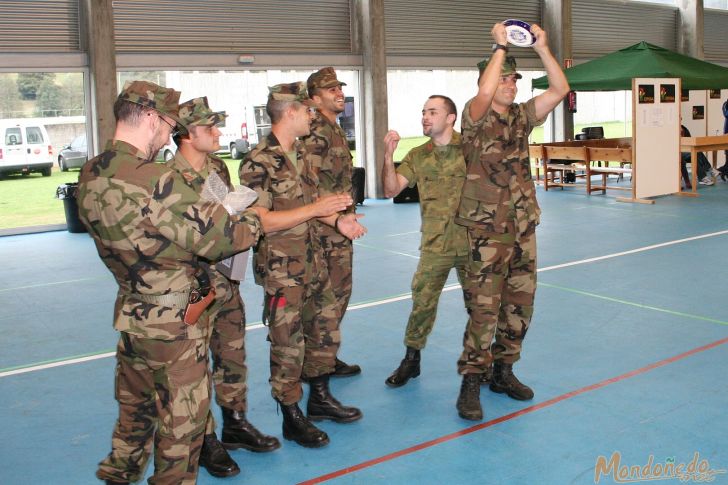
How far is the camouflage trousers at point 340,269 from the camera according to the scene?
498 cm

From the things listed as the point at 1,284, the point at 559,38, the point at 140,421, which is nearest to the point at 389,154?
the point at 140,421

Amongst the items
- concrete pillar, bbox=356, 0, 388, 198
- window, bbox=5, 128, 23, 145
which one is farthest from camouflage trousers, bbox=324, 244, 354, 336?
concrete pillar, bbox=356, 0, 388, 198

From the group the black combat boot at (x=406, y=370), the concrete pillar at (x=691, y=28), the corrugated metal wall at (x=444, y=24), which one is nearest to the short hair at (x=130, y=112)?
the black combat boot at (x=406, y=370)

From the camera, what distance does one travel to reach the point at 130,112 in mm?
2867

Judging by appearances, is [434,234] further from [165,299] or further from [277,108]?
[165,299]

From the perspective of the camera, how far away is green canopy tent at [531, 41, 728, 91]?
12734 mm

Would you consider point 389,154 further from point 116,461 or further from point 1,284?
point 1,284

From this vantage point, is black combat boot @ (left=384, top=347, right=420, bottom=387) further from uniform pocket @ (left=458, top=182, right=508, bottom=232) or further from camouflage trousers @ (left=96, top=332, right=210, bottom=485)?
camouflage trousers @ (left=96, top=332, right=210, bottom=485)

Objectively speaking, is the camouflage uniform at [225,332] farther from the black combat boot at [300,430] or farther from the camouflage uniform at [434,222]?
the camouflage uniform at [434,222]

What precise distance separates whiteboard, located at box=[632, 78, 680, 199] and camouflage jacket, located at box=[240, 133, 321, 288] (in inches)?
386

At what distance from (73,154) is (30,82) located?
147 centimetres

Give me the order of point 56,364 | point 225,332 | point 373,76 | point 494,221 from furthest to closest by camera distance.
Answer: point 373,76 → point 56,364 → point 494,221 → point 225,332

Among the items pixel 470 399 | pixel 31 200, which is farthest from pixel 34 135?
pixel 470 399

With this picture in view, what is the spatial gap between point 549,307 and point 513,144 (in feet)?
8.19
